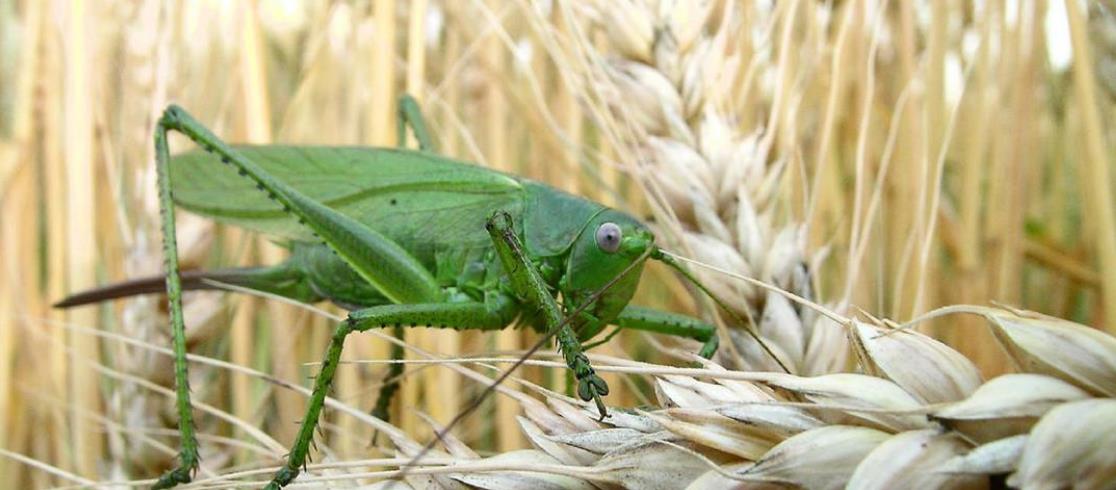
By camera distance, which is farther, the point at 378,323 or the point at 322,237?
the point at 322,237

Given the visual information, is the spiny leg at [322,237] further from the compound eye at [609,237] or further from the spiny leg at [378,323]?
the compound eye at [609,237]

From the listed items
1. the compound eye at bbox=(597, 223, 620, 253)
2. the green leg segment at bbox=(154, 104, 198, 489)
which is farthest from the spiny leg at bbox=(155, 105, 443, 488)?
the compound eye at bbox=(597, 223, 620, 253)

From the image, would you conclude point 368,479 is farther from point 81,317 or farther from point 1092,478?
point 81,317

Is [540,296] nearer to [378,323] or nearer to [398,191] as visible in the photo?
[378,323]

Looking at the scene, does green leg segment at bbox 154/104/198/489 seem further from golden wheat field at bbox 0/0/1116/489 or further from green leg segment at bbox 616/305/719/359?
green leg segment at bbox 616/305/719/359

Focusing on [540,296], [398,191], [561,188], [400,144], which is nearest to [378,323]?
[540,296]

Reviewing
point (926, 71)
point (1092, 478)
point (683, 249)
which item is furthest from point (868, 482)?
point (926, 71)
